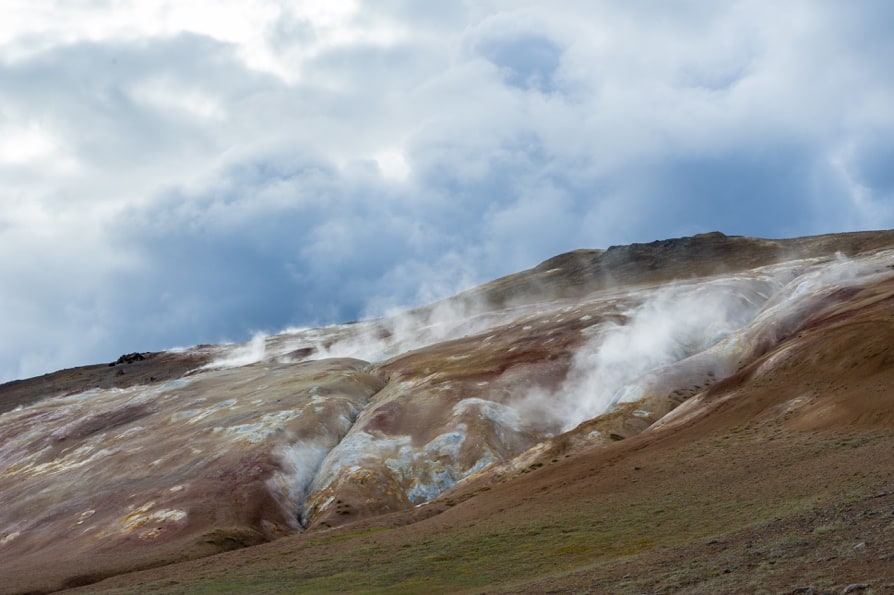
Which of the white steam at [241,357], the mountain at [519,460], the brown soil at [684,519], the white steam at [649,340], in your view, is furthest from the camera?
the white steam at [241,357]

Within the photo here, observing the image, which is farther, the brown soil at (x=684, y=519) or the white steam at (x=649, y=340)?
the white steam at (x=649, y=340)

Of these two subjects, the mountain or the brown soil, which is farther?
the mountain

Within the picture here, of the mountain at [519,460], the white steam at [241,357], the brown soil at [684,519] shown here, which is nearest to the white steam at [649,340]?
the mountain at [519,460]

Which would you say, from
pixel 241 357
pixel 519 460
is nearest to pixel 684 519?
pixel 519 460

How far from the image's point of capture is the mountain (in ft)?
120

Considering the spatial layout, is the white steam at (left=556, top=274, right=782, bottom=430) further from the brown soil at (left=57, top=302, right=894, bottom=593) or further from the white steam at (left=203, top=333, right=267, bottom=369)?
the white steam at (left=203, top=333, right=267, bottom=369)

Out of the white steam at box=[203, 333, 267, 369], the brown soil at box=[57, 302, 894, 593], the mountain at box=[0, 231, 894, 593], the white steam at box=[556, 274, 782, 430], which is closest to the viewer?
the brown soil at box=[57, 302, 894, 593]

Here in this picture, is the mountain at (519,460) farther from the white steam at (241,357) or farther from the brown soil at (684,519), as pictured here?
the white steam at (241,357)

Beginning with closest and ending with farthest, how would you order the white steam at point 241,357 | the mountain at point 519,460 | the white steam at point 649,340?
the mountain at point 519,460 < the white steam at point 649,340 < the white steam at point 241,357

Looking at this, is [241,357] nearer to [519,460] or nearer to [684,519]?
[519,460]

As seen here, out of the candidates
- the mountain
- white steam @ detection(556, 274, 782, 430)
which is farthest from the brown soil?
white steam @ detection(556, 274, 782, 430)

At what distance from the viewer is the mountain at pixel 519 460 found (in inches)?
1443

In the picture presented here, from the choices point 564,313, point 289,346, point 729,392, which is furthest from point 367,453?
point 289,346

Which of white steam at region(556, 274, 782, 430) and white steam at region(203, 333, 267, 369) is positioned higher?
white steam at region(203, 333, 267, 369)
